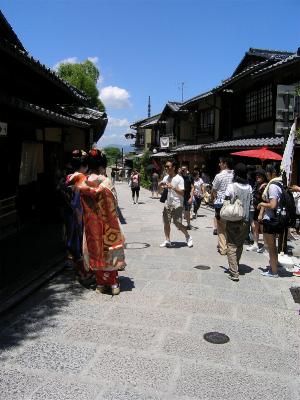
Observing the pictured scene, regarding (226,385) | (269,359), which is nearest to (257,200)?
(269,359)

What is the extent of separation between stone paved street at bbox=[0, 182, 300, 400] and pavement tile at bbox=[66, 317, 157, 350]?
0.04 ft

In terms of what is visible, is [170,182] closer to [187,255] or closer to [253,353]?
[187,255]

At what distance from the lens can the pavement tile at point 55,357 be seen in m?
3.78

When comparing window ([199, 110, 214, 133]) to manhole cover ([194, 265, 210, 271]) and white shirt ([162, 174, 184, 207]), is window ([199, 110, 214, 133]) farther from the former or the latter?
manhole cover ([194, 265, 210, 271])

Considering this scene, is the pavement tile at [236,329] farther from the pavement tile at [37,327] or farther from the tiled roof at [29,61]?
the tiled roof at [29,61]

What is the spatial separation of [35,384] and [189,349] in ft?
5.14

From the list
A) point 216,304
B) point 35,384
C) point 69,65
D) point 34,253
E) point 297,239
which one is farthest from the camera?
point 69,65

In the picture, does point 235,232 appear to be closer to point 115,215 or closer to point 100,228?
point 115,215

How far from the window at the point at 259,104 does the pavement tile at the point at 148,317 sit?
1421cm

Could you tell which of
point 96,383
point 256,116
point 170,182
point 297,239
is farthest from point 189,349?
point 256,116

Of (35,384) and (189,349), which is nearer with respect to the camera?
(35,384)

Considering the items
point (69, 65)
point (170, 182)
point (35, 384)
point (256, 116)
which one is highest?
point (69, 65)

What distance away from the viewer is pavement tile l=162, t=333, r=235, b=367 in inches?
159

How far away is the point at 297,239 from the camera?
10570mm
